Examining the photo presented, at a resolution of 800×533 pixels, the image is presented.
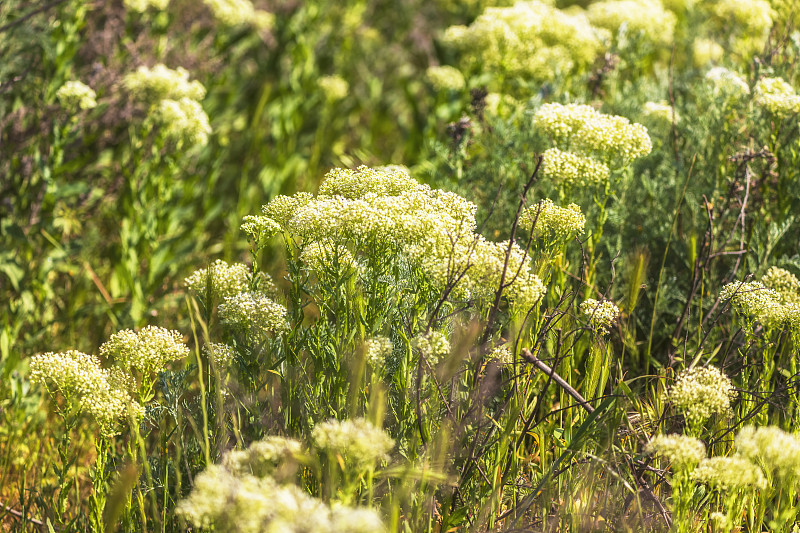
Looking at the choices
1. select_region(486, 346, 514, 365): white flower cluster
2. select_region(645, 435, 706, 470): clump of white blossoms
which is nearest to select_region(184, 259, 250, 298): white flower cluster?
select_region(486, 346, 514, 365): white flower cluster

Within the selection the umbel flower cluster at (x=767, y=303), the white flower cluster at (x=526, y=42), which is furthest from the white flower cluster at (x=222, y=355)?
the white flower cluster at (x=526, y=42)

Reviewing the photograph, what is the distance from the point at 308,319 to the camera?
291cm

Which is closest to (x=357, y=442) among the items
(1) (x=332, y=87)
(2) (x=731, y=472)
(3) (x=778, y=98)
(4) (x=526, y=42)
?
(2) (x=731, y=472)

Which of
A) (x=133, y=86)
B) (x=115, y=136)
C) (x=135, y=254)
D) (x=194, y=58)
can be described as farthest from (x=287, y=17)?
(x=135, y=254)

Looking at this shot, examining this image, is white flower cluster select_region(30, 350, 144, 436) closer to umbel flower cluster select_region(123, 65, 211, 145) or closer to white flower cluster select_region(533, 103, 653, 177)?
white flower cluster select_region(533, 103, 653, 177)

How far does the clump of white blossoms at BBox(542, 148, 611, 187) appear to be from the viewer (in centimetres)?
208

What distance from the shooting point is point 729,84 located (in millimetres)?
3064

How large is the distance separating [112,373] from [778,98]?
95.3 inches

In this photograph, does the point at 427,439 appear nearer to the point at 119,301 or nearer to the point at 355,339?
the point at 355,339

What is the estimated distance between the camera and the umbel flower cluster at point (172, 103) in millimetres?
3033

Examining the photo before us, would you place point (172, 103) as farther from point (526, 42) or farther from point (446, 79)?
point (526, 42)

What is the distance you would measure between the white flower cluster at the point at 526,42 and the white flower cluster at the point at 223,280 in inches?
84.2

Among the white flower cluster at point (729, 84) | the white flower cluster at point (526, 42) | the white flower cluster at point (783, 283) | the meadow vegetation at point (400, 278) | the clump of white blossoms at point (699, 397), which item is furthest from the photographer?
the white flower cluster at point (526, 42)

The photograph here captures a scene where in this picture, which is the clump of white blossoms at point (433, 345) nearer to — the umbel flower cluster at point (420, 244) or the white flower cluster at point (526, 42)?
the umbel flower cluster at point (420, 244)
